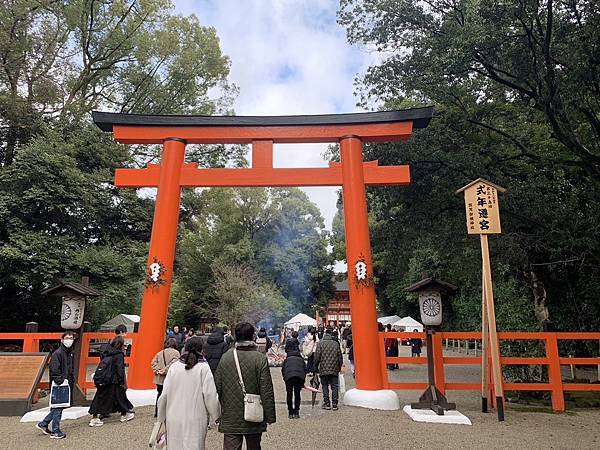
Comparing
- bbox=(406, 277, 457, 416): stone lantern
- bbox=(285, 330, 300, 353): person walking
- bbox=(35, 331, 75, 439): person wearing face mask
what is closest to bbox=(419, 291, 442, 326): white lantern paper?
bbox=(406, 277, 457, 416): stone lantern

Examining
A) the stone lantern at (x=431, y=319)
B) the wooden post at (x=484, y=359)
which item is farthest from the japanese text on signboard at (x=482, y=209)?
the stone lantern at (x=431, y=319)

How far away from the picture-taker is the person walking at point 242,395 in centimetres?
366

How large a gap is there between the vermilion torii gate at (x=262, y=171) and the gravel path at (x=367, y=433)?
174cm

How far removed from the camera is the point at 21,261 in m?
14.3

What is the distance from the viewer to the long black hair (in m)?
3.83

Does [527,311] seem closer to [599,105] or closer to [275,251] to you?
[599,105]

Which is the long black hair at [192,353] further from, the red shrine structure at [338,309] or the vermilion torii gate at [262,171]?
the red shrine structure at [338,309]

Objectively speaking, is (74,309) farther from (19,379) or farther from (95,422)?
(95,422)

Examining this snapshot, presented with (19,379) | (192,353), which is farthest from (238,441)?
(19,379)

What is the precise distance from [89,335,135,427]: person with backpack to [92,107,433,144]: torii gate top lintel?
455 centimetres

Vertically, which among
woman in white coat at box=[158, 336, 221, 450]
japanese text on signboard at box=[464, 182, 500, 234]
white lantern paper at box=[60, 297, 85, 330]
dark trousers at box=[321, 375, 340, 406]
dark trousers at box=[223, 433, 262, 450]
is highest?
japanese text on signboard at box=[464, 182, 500, 234]

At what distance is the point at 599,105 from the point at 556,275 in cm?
503

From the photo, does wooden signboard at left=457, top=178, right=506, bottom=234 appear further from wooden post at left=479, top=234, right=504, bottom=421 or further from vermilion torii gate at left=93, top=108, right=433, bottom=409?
vermilion torii gate at left=93, top=108, right=433, bottom=409

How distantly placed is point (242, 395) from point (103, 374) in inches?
169
